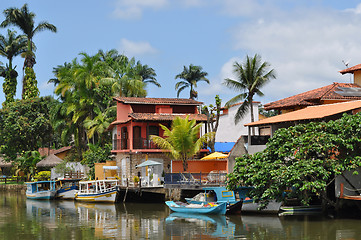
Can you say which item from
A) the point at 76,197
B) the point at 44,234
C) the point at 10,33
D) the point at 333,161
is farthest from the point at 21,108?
the point at 333,161

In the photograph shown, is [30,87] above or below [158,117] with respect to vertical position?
above

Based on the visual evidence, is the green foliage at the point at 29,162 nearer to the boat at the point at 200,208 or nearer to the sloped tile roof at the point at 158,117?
the sloped tile roof at the point at 158,117

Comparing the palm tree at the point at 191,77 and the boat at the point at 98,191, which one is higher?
the palm tree at the point at 191,77

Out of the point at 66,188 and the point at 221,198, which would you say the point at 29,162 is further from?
the point at 221,198

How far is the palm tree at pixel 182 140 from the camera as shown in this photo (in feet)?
140

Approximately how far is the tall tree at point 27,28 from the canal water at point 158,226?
3148 cm

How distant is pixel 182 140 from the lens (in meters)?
42.6

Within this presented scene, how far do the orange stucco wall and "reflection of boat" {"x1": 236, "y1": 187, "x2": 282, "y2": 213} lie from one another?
9119 millimetres

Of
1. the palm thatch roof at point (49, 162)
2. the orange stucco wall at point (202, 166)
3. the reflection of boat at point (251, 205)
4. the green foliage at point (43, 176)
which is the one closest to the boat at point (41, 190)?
the green foliage at point (43, 176)

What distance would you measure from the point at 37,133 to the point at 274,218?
40874 millimetres

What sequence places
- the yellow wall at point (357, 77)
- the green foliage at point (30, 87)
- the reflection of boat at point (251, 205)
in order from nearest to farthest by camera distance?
the reflection of boat at point (251, 205) < the yellow wall at point (357, 77) < the green foliage at point (30, 87)

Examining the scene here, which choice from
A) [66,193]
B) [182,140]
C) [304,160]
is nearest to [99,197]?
[66,193]

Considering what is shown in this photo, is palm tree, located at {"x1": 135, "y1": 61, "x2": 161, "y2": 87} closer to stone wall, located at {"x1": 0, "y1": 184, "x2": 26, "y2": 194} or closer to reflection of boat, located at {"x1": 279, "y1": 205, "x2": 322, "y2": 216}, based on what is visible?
stone wall, located at {"x1": 0, "y1": 184, "x2": 26, "y2": 194}

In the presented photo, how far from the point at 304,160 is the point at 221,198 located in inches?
269
